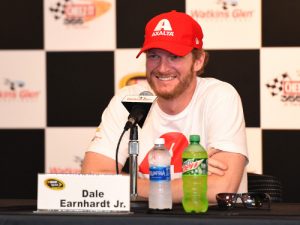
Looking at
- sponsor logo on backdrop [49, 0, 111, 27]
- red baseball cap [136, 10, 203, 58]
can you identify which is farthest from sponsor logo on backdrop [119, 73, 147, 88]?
red baseball cap [136, 10, 203, 58]

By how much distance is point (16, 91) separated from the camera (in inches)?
139

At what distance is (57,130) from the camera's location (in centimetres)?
354

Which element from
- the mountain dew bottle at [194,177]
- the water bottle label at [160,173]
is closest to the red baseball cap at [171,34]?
the mountain dew bottle at [194,177]

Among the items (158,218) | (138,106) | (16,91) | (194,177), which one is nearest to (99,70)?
(16,91)

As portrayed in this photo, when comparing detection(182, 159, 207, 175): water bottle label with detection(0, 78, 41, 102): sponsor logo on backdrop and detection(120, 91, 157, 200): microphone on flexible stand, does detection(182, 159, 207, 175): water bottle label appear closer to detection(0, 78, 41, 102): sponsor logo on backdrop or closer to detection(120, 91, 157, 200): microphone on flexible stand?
detection(120, 91, 157, 200): microphone on flexible stand

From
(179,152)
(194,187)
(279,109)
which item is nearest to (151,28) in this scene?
(179,152)

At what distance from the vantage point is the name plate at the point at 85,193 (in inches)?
72.7

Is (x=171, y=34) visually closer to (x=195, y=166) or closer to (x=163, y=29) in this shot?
(x=163, y=29)

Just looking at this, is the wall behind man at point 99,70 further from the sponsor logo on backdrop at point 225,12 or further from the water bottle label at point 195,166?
the water bottle label at point 195,166

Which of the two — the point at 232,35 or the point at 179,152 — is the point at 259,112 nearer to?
the point at 232,35

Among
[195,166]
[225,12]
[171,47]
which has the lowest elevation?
[195,166]

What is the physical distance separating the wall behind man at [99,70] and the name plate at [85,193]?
162 cm

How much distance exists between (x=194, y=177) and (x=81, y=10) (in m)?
1.74

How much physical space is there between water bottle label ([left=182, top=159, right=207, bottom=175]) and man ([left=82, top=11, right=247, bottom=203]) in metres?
0.55
